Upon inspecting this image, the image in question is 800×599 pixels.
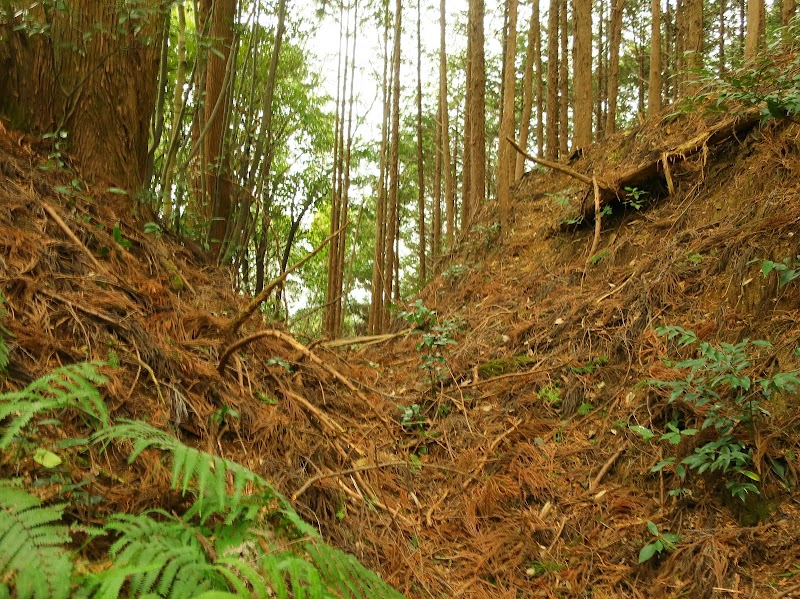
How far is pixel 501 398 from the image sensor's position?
14.9 feet

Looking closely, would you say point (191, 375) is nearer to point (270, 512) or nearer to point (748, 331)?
point (270, 512)

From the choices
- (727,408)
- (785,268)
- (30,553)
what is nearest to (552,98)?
(785,268)

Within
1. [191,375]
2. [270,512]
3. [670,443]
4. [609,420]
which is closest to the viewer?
[270,512]

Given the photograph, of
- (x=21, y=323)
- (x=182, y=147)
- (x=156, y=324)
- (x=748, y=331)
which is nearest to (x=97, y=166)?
(x=182, y=147)

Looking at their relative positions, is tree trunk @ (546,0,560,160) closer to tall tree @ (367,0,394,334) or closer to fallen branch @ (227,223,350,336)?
tall tree @ (367,0,394,334)

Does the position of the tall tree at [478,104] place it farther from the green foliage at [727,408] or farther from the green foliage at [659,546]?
the green foliage at [659,546]

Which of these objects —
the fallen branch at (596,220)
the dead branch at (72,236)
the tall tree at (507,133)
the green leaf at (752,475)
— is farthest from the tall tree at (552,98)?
the dead branch at (72,236)

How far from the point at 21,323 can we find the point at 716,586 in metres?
3.32

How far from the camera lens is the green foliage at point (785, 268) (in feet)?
10.8

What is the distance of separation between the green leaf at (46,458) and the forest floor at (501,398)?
8 cm

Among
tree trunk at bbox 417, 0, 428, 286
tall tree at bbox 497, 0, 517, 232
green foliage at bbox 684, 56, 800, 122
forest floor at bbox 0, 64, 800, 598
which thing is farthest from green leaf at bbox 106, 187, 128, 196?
tree trunk at bbox 417, 0, 428, 286

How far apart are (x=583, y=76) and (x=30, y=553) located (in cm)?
1004

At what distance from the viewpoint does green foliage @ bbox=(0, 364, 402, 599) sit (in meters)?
1.20

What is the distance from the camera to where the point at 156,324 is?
121 inches
